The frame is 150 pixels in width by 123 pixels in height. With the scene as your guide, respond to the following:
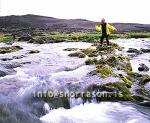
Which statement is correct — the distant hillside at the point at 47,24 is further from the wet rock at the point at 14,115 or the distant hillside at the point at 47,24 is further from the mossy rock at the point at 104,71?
the wet rock at the point at 14,115

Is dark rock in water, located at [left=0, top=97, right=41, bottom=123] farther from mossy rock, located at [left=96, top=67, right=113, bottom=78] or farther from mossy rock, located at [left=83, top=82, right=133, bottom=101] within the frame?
mossy rock, located at [left=96, top=67, right=113, bottom=78]

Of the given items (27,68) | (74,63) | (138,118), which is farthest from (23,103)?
(74,63)

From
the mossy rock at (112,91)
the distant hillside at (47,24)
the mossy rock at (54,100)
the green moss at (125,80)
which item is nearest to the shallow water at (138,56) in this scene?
the green moss at (125,80)

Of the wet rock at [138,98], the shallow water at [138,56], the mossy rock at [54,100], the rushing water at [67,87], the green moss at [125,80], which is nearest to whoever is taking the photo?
the rushing water at [67,87]

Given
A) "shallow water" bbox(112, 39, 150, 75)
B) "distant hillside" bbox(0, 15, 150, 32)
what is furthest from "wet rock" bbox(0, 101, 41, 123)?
"distant hillside" bbox(0, 15, 150, 32)

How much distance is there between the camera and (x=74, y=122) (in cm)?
1090

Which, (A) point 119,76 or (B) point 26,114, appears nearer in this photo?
(B) point 26,114

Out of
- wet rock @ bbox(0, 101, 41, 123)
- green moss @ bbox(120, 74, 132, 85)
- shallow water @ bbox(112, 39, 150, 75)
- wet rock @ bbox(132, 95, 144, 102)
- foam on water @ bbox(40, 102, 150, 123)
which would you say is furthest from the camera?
shallow water @ bbox(112, 39, 150, 75)

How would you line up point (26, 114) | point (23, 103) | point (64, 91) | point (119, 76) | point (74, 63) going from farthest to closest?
1. point (74, 63)
2. point (119, 76)
3. point (64, 91)
4. point (23, 103)
5. point (26, 114)

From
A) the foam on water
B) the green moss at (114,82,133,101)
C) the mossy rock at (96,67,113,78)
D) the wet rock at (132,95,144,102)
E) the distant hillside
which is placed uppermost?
the mossy rock at (96,67,113,78)

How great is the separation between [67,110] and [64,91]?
5.35 feet

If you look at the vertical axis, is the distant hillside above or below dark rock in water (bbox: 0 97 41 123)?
below

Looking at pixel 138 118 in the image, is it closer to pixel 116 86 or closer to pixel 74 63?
pixel 116 86

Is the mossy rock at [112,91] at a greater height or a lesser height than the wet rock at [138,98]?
greater
